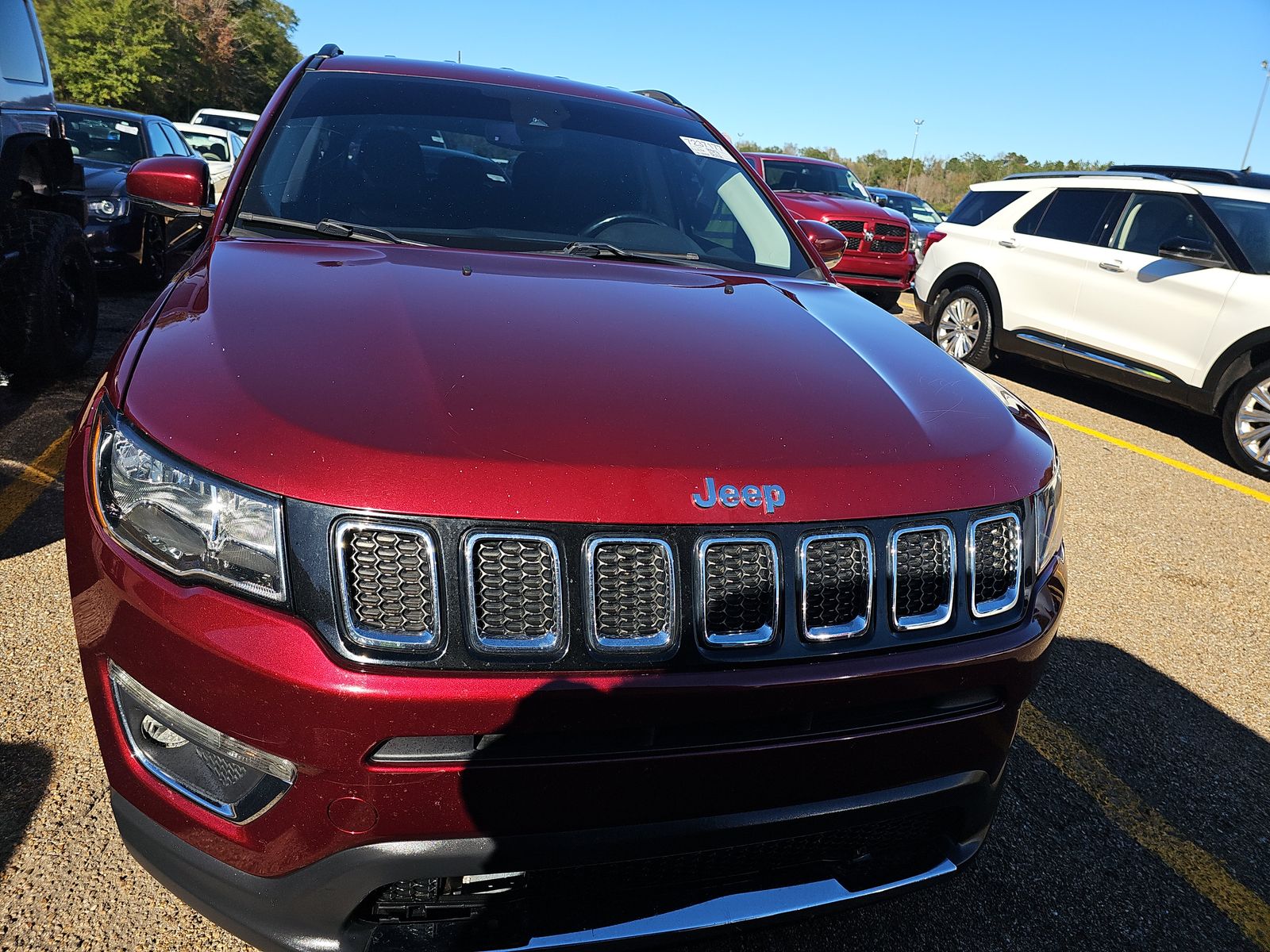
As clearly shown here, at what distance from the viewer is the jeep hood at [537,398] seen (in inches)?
54.1

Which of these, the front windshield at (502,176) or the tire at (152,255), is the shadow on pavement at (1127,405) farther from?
the tire at (152,255)

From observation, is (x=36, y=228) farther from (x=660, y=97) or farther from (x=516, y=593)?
(x=516, y=593)

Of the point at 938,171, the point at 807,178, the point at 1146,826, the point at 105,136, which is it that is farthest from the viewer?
the point at 938,171

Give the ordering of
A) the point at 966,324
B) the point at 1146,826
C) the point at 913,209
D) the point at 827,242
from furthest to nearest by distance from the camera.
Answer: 1. the point at 913,209
2. the point at 966,324
3. the point at 827,242
4. the point at 1146,826

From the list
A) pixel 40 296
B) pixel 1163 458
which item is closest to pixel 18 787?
pixel 40 296

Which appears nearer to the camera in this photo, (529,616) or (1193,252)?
(529,616)

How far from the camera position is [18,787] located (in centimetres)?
217

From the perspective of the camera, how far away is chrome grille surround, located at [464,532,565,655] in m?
1.35

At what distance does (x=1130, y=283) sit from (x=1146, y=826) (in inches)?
216

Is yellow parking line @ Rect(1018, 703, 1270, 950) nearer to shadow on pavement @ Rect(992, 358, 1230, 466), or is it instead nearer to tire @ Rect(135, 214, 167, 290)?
shadow on pavement @ Rect(992, 358, 1230, 466)

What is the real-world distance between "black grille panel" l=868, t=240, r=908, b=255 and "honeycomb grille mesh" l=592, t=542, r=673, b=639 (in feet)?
34.6

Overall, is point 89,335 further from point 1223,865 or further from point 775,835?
point 1223,865

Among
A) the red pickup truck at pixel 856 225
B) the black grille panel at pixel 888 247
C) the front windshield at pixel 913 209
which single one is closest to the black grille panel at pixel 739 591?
the red pickup truck at pixel 856 225

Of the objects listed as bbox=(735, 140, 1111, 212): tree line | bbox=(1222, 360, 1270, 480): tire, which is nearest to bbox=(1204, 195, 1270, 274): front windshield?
bbox=(1222, 360, 1270, 480): tire
